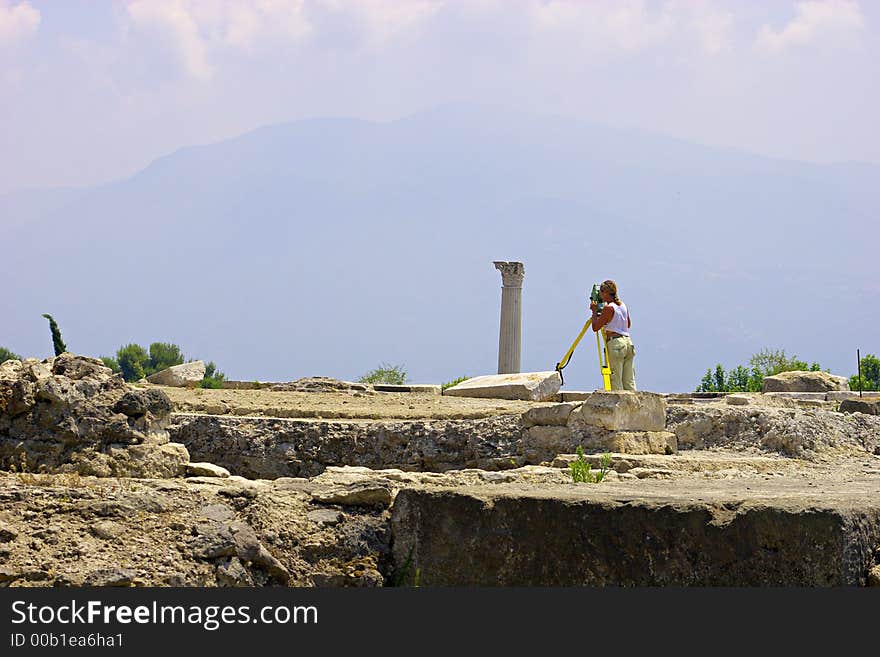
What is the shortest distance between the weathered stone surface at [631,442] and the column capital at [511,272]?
16467mm

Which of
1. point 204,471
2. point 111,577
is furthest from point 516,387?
point 111,577

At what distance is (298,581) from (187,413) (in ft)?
22.9

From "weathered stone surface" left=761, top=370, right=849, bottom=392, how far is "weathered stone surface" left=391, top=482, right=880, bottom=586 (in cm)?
1810

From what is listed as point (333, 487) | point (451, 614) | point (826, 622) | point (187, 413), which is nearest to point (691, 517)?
point (826, 622)

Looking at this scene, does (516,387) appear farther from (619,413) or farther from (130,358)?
(130,358)

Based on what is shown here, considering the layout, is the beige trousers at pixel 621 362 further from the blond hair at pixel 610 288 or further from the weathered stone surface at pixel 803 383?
the weathered stone surface at pixel 803 383

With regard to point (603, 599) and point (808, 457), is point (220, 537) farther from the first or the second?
point (808, 457)

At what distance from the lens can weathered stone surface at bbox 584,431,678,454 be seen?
10453 millimetres

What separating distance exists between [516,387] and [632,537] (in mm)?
11780

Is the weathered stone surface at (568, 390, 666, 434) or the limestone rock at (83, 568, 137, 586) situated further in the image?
the weathered stone surface at (568, 390, 666, 434)

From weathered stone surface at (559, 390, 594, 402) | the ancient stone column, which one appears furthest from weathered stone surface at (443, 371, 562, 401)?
the ancient stone column

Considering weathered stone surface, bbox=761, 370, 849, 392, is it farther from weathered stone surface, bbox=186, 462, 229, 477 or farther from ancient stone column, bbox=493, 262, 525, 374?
weathered stone surface, bbox=186, 462, 229, 477

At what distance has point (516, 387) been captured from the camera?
54.8 feet

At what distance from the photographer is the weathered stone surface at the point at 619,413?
34.9ft
